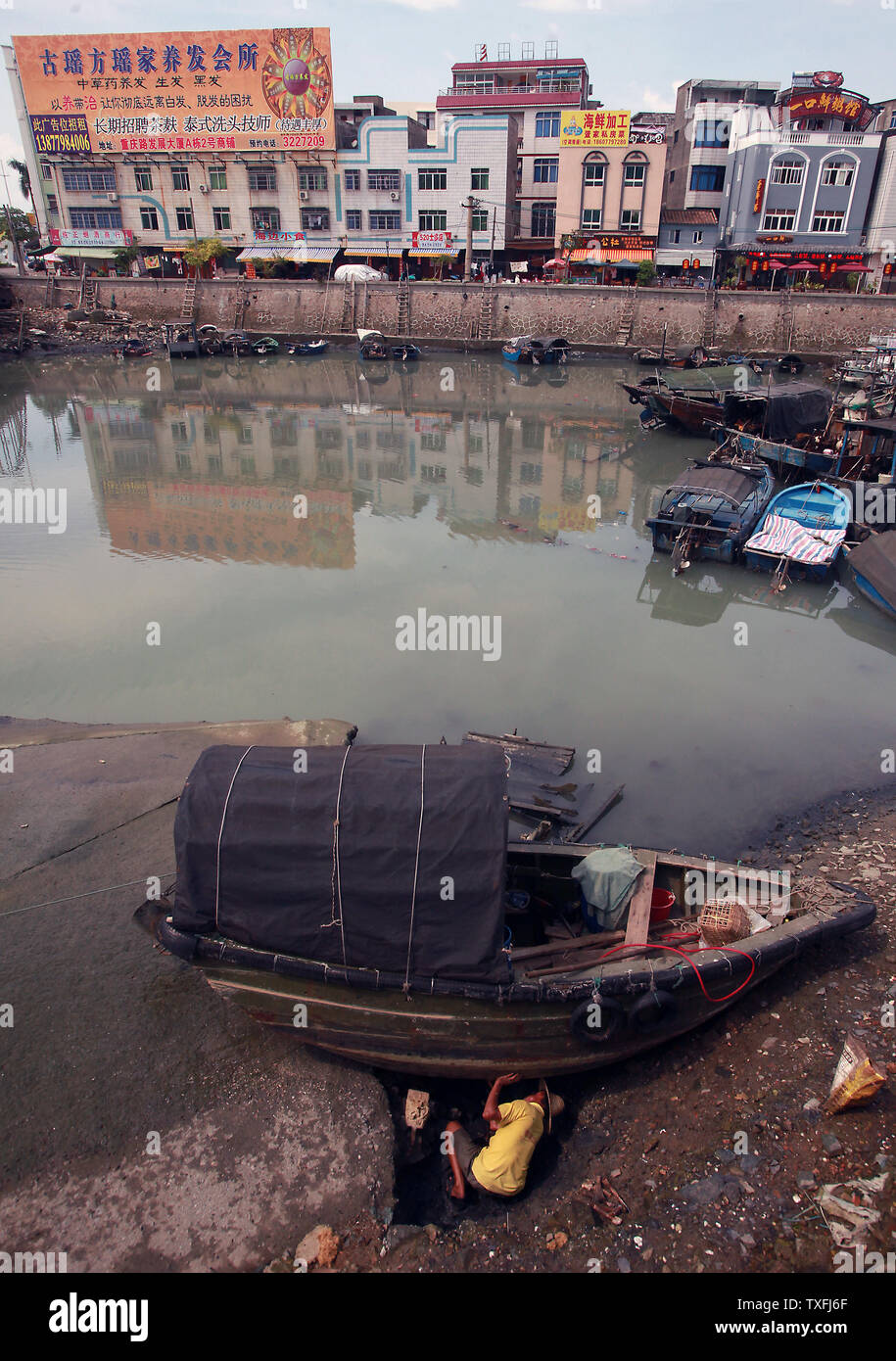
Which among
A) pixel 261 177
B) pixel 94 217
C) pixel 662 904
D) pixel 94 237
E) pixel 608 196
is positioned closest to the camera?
pixel 662 904

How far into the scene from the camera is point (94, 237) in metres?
59.7

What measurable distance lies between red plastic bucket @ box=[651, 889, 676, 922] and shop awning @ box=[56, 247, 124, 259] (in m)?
68.3

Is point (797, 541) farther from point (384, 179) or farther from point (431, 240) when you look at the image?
point (384, 179)

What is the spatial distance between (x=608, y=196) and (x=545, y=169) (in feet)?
24.1

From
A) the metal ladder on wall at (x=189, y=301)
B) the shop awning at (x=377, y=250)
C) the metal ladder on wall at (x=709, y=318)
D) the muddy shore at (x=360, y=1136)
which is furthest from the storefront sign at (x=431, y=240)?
the muddy shore at (x=360, y=1136)

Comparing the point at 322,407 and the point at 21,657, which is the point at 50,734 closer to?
the point at 21,657

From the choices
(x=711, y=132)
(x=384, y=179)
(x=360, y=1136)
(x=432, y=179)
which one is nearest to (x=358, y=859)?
(x=360, y=1136)

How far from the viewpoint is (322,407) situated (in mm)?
35688

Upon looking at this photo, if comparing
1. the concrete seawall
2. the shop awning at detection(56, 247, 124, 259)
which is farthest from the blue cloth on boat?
the shop awning at detection(56, 247, 124, 259)

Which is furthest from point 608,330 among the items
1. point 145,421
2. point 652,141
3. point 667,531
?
point 667,531

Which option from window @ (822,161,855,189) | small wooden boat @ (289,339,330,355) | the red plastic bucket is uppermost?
window @ (822,161,855,189)

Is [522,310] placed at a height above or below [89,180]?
below

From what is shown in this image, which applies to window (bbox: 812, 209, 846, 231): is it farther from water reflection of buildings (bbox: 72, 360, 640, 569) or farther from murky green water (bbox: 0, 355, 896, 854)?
murky green water (bbox: 0, 355, 896, 854)

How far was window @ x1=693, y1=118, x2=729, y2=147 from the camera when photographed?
174 feet
